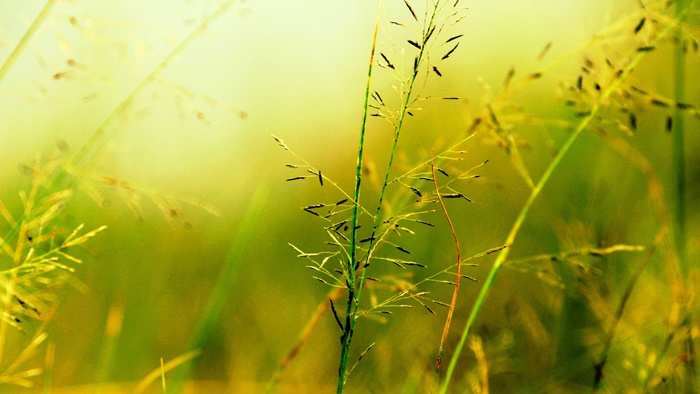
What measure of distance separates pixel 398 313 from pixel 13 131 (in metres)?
1.72

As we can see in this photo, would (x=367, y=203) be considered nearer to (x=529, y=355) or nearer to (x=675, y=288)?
(x=529, y=355)

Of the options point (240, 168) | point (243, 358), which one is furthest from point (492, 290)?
point (240, 168)

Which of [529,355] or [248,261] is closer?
[529,355]

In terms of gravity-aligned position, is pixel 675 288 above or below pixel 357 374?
above

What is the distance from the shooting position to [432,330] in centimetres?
242

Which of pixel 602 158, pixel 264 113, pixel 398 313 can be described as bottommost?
pixel 398 313

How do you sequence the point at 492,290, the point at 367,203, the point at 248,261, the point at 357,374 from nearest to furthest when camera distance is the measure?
the point at 357,374
the point at 492,290
the point at 248,261
the point at 367,203

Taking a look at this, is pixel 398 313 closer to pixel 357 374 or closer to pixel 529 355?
pixel 357 374

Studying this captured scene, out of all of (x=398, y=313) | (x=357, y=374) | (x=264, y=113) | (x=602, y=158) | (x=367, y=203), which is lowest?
(x=357, y=374)

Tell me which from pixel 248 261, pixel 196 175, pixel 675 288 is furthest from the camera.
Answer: pixel 196 175

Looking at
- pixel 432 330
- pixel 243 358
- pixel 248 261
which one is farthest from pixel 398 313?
pixel 248 261

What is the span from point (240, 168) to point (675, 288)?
273 cm

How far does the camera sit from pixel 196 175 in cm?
350

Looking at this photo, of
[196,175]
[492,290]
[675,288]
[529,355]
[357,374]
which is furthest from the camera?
[196,175]
